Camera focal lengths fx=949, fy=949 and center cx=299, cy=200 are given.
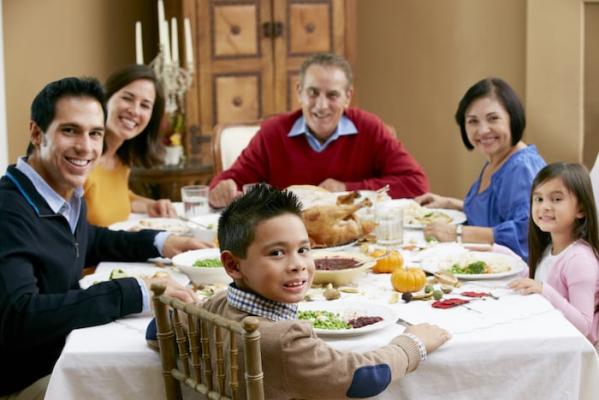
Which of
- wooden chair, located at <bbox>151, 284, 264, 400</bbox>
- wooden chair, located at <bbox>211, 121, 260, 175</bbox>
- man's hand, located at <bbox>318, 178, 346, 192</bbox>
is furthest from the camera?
wooden chair, located at <bbox>211, 121, 260, 175</bbox>

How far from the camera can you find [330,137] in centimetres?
363

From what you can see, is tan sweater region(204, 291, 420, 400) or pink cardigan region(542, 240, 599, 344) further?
pink cardigan region(542, 240, 599, 344)

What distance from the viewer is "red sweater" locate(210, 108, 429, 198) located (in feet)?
11.8

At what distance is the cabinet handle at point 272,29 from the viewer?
189 inches

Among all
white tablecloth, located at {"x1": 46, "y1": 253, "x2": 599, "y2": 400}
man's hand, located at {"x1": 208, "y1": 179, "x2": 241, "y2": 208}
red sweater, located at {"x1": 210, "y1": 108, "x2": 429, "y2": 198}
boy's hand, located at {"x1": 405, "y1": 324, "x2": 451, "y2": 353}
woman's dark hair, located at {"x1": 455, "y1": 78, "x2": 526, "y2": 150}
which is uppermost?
woman's dark hair, located at {"x1": 455, "y1": 78, "x2": 526, "y2": 150}

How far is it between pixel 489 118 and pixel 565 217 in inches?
27.9

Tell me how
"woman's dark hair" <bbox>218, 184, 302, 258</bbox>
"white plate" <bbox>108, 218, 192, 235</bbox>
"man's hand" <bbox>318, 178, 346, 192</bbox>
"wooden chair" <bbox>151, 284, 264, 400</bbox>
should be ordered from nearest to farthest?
"wooden chair" <bbox>151, 284, 264, 400</bbox> < "woman's dark hair" <bbox>218, 184, 302, 258</bbox> < "white plate" <bbox>108, 218, 192, 235</bbox> < "man's hand" <bbox>318, 178, 346, 192</bbox>

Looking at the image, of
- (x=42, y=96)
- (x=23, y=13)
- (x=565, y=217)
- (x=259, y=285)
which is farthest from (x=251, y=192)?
(x=23, y=13)

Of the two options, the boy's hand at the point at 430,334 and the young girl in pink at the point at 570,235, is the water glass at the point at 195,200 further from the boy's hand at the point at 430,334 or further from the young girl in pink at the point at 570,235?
the boy's hand at the point at 430,334

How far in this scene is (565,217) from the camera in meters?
2.43

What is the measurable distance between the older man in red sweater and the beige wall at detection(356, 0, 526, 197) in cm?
174

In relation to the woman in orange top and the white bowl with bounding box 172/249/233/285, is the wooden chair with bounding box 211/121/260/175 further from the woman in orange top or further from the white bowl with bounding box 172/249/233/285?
the white bowl with bounding box 172/249/233/285

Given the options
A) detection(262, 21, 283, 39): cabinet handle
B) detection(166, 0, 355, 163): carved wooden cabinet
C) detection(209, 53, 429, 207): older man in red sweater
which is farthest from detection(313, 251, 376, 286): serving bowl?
detection(262, 21, 283, 39): cabinet handle

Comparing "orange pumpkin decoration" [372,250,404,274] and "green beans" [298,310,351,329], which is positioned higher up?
"orange pumpkin decoration" [372,250,404,274]
